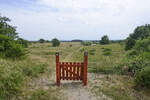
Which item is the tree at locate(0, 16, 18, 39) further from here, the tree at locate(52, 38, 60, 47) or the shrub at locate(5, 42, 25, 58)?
the tree at locate(52, 38, 60, 47)

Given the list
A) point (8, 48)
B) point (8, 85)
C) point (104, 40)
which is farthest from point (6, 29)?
point (104, 40)

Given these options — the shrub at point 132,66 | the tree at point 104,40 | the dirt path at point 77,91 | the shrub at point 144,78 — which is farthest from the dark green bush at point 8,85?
the tree at point 104,40

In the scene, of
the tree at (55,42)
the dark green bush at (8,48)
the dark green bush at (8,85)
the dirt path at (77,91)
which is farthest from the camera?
the tree at (55,42)

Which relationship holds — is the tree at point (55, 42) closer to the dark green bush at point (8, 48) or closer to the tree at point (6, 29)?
the tree at point (6, 29)

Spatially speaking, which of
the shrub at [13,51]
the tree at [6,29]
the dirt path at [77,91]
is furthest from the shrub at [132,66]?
the tree at [6,29]

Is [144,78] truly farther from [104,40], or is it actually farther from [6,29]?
[104,40]

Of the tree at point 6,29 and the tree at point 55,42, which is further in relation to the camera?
the tree at point 55,42

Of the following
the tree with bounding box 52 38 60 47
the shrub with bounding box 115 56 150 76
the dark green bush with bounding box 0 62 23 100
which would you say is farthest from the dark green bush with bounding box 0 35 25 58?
the tree with bounding box 52 38 60 47

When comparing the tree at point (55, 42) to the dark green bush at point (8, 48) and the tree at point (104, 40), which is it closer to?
the tree at point (104, 40)

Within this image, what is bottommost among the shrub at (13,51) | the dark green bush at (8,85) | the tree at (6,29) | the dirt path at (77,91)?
the dirt path at (77,91)

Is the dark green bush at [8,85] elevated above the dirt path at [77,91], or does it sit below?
above

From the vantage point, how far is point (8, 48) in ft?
21.3

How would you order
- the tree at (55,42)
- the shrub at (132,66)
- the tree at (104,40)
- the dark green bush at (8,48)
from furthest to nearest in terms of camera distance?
A: the tree at (104,40) → the tree at (55,42) → the dark green bush at (8,48) → the shrub at (132,66)

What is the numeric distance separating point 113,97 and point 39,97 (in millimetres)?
2444
